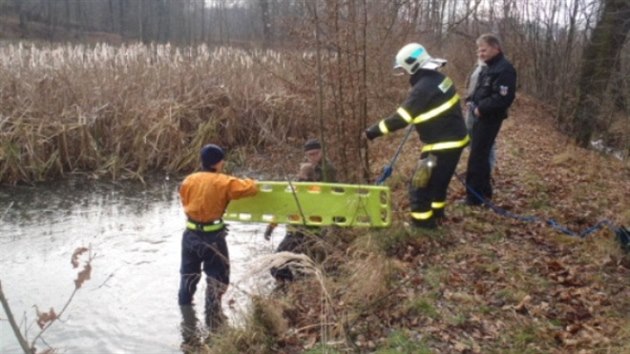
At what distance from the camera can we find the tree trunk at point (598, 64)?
38.1 feet

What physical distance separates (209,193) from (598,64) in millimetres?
Result: 9838

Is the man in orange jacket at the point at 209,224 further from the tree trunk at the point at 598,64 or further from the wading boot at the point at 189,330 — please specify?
the tree trunk at the point at 598,64

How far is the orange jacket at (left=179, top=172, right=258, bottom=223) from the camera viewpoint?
540 cm

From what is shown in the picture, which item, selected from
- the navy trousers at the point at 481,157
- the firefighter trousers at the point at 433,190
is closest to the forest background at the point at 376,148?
the firefighter trousers at the point at 433,190

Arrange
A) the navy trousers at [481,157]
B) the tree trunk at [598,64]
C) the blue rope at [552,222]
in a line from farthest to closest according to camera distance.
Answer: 1. the tree trunk at [598,64]
2. the navy trousers at [481,157]
3. the blue rope at [552,222]

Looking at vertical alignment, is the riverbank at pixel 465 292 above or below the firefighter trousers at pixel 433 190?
below

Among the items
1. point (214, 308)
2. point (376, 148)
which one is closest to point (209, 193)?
point (214, 308)

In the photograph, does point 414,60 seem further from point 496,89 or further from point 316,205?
point 316,205

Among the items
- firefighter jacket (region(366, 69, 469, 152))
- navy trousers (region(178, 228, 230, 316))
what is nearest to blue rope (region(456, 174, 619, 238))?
firefighter jacket (region(366, 69, 469, 152))

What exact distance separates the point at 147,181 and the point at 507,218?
23.2 ft

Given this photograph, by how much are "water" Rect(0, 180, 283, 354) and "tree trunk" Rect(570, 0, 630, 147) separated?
25.5ft

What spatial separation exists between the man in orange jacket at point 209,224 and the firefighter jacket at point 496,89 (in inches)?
111

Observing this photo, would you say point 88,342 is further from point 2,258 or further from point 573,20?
point 573,20

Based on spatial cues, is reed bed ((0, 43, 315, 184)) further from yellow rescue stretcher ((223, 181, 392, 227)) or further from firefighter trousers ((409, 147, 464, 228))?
firefighter trousers ((409, 147, 464, 228))
